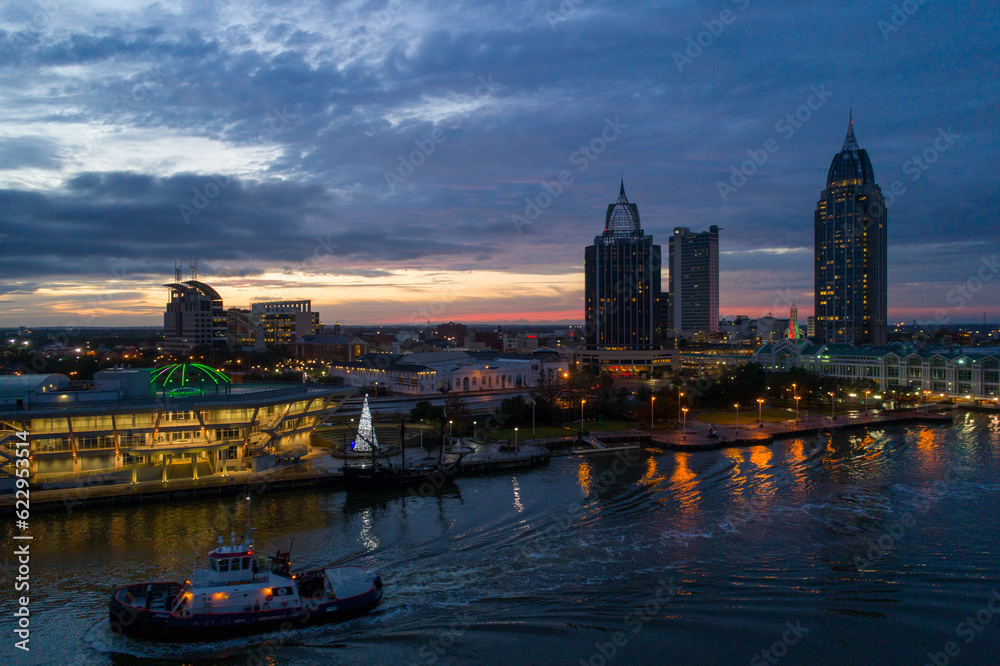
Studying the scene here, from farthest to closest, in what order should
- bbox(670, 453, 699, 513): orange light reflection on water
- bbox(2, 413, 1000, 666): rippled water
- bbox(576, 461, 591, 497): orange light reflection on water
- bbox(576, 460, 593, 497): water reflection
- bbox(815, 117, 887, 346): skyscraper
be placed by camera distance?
1. bbox(815, 117, 887, 346): skyscraper
2. bbox(576, 461, 591, 497): orange light reflection on water
3. bbox(576, 460, 593, 497): water reflection
4. bbox(670, 453, 699, 513): orange light reflection on water
5. bbox(2, 413, 1000, 666): rippled water

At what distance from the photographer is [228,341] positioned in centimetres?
8481

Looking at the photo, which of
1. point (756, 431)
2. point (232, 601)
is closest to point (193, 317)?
point (756, 431)

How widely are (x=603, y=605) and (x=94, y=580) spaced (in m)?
10.3

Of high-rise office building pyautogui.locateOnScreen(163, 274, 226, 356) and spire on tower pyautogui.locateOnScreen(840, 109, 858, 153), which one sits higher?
spire on tower pyautogui.locateOnScreen(840, 109, 858, 153)

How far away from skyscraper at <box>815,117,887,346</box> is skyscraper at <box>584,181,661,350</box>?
1438 inches

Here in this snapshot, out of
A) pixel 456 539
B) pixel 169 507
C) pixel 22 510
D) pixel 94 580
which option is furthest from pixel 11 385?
pixel 456 539

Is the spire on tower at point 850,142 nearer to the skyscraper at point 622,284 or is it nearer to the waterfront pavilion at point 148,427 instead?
the skyscraper at point 622,284

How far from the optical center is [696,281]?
148 metres

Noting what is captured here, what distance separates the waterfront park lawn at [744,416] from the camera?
33.6m

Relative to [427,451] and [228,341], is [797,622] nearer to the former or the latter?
[427,451]

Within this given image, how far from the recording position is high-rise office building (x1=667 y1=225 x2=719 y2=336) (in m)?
146

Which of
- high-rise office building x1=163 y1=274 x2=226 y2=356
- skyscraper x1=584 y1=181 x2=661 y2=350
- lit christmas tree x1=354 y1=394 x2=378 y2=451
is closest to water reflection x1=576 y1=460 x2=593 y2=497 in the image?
lit christmas tree x1=354 y1=394 x2=378 y2=451

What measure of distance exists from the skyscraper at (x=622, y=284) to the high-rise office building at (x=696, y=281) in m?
66.6

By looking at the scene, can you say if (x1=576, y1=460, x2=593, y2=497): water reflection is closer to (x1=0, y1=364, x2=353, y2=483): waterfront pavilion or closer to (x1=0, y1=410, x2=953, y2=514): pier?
(x1=0, y1=410, x2=953, y2=514): pier
